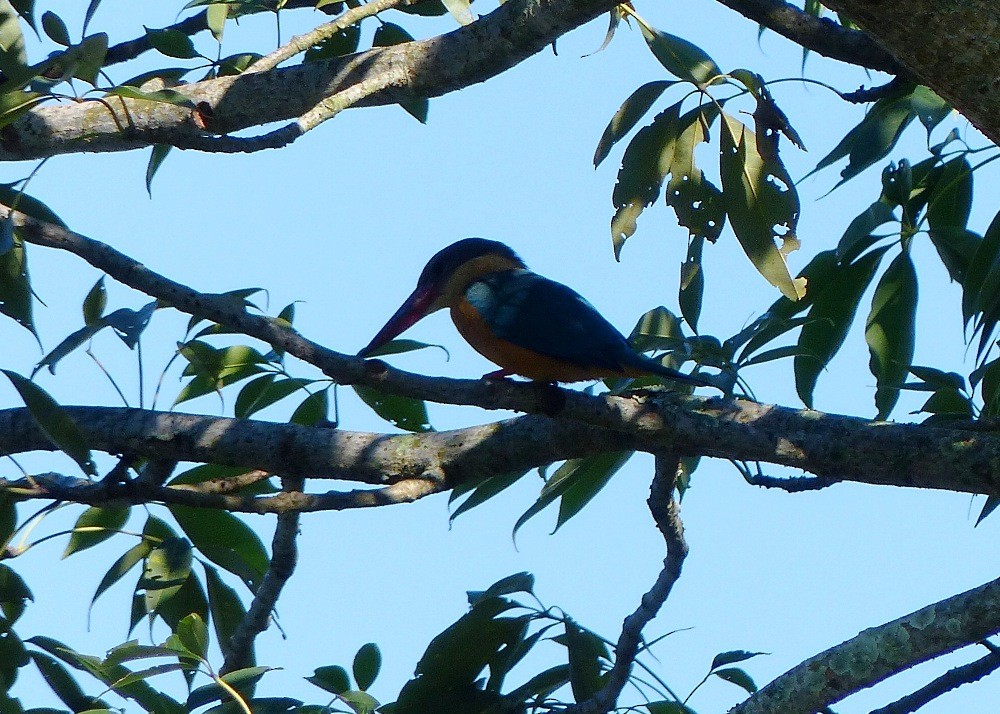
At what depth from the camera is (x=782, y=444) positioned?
250 centimetres

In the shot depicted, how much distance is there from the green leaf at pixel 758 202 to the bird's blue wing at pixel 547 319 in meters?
0.57

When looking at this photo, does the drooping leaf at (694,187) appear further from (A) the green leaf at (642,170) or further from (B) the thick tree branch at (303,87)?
(B) the thick tree branch at (303,87)

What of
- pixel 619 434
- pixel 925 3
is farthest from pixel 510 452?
pixel 925 3

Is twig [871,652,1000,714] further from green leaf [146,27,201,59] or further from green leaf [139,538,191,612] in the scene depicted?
green leaf [146,27,201,59]

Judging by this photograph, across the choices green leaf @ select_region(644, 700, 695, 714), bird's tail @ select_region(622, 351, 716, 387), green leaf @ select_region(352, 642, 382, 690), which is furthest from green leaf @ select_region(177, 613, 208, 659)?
bird's tail @ select_region(622, 351, 716, 387)

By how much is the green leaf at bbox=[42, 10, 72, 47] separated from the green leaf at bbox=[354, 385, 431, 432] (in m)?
1.21

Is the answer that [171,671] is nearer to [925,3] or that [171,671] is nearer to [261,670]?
[261,670]

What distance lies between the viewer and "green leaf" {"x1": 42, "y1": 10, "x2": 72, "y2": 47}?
284cm

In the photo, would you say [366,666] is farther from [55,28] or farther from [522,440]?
[55,28]

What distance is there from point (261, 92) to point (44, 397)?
1.19 m

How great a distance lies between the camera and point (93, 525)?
3.04 m

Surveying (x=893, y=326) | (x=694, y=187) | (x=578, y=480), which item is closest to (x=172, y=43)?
(x=694, y=187)

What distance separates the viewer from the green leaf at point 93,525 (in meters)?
3.02

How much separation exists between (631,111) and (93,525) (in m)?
1.81
